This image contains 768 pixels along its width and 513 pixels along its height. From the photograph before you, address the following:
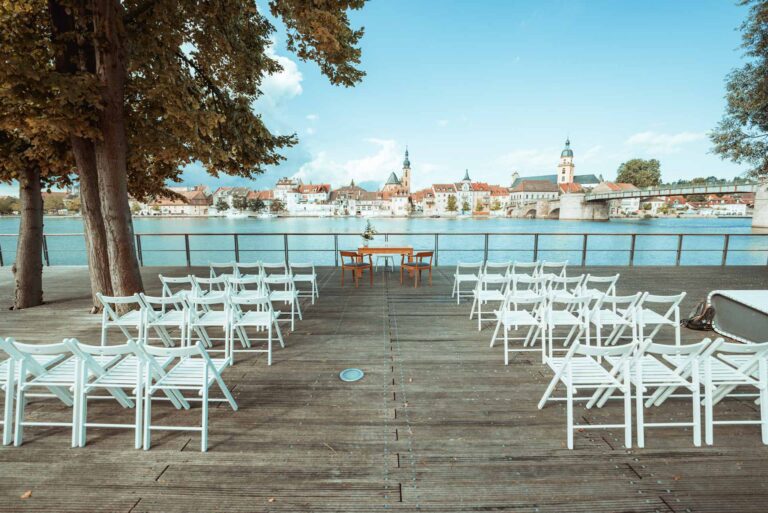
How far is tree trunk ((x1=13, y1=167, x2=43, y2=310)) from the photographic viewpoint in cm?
634

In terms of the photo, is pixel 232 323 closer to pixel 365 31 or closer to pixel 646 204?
Result: pixel 365 31

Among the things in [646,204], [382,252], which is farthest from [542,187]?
[382,252]

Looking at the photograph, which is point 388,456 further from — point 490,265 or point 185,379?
point 490,265

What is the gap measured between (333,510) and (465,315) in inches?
162

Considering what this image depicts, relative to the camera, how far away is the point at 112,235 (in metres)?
5.43

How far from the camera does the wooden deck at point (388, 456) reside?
2.12 metres

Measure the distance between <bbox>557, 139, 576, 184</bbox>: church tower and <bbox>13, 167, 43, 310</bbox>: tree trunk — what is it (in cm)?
12747

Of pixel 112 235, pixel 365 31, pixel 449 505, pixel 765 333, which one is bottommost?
pixel 449 505

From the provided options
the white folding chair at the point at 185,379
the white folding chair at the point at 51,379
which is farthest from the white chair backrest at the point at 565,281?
the white folding chair at the point at 51,379

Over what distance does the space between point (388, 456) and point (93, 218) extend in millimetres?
5862


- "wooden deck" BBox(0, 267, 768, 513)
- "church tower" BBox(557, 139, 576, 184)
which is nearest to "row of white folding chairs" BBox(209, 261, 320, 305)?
"wooden deck" BBox(0, 267, 768, 513)

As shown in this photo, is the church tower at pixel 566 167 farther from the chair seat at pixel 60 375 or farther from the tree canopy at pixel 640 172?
the chair seat at pixel 60 375

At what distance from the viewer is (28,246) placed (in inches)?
251

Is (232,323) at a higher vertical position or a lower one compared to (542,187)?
lower
